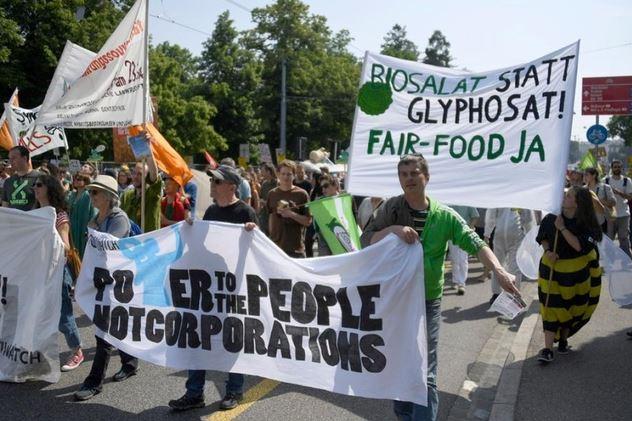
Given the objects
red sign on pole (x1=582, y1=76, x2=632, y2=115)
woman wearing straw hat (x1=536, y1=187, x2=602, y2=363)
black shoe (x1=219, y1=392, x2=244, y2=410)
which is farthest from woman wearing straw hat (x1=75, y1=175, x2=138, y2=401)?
red sign on pole (x1=582, y1=76, x2=632, y2=115)

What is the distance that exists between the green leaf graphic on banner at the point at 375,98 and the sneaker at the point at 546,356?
267 cm

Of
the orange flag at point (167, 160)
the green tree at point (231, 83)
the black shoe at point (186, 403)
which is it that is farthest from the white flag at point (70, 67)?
the green tree at point (231, 83)

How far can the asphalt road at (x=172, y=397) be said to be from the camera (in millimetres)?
4707

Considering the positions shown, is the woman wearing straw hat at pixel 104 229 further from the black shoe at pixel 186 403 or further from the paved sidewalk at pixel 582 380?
the paved sidewalk at pixel 582 380

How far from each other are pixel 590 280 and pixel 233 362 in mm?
3676

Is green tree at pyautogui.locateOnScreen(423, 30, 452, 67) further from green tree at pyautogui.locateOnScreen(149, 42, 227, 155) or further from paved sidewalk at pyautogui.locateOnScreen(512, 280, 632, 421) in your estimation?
paved sidewalk at pyautogui.locateOnScreen(512, 280, 632, 421)

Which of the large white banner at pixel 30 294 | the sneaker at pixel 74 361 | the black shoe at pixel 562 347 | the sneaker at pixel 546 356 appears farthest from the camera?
the black shoe at pixel 562 347

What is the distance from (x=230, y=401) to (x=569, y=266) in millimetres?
3460

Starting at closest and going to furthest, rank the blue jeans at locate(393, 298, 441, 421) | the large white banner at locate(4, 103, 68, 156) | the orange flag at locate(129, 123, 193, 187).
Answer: the blue jeans at locate(393, 298, 441, 421) < the orange flag at locate(129, 123, 193, 187) < the large white banner at locate(4, 103, 68, 156)

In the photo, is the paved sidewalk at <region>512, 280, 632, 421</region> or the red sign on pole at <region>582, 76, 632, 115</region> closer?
the paved sidewalk at <region>512, 280, 632, 421</region>

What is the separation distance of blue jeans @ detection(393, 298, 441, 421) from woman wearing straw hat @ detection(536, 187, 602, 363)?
2.49m

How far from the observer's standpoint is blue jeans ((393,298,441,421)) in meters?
3.94

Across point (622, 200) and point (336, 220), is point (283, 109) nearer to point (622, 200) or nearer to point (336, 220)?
point (622, 200)

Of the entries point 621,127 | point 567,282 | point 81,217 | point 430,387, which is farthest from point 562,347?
point 621,127
